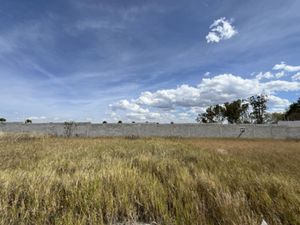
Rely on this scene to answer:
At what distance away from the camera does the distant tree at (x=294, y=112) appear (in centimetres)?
5369

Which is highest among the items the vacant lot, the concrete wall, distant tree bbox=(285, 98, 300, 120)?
distant tree bbox=(285, 98, 300, 120)

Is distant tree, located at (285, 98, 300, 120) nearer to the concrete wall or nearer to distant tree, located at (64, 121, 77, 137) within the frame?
the concrete wall

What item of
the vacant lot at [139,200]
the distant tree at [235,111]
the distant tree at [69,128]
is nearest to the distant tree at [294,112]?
the distant tree at [235,111]

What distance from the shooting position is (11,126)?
32156 mm

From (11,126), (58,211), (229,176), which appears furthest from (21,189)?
(11,126)

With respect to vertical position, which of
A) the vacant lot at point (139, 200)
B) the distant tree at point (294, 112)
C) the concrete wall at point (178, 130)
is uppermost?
the distant tree at point (294, 112)

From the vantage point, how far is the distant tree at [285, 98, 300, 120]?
53.7 meters

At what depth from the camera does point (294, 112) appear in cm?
5591

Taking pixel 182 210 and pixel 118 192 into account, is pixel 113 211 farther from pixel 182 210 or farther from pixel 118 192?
pixel 182 210

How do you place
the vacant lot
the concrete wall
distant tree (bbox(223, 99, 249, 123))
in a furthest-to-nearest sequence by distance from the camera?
distant tree (bbox(223, 99, 249, 123)) → the concrete wall → the vacant lot

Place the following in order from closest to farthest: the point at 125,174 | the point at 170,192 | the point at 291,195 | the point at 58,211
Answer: the point at 58,211, the point at 291,195, the point at 170,192, the point at 125,174

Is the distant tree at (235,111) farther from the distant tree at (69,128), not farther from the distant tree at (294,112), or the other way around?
the distant tree at (69,128)

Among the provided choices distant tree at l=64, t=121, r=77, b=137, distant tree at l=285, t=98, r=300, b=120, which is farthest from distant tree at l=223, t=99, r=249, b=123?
distant tree at l=64, t=121, r=77, b=137

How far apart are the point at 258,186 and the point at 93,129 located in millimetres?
28543
